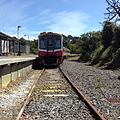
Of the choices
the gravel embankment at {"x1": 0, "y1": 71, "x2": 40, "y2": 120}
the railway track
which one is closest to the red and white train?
the gravel embankment at {"x1": 0, "y1": 71, "x2": 40, "y2": 120}

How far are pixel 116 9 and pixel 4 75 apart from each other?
26157mm

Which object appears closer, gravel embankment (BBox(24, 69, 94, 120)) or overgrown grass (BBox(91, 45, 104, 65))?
gravel embankment (BBox(24, 69, 94, 120))

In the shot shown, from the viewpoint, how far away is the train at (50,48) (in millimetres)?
35594

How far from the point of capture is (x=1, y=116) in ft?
30.0

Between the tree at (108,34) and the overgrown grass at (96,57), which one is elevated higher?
the tree at (108,34)

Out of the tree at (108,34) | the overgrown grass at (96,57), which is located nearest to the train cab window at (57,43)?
the overgrown grass at (96,57)

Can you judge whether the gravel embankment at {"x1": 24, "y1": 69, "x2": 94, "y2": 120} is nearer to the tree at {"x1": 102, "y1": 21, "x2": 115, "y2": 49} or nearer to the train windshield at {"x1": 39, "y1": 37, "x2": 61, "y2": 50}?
the train windshield at {"x1": 39, "y1": 37, "x2": 61, "y2": 50}

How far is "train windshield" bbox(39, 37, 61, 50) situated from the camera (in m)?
35.8

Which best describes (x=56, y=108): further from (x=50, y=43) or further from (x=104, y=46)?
(x=104, y=46)

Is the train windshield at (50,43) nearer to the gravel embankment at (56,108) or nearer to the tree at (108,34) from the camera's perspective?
the tree at (108,34)

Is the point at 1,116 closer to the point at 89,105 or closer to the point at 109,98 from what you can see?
the point at 89,105

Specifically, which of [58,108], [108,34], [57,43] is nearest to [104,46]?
[108,34]

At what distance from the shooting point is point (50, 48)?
3581 cm

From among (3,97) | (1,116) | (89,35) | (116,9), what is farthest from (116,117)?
(89,35)
